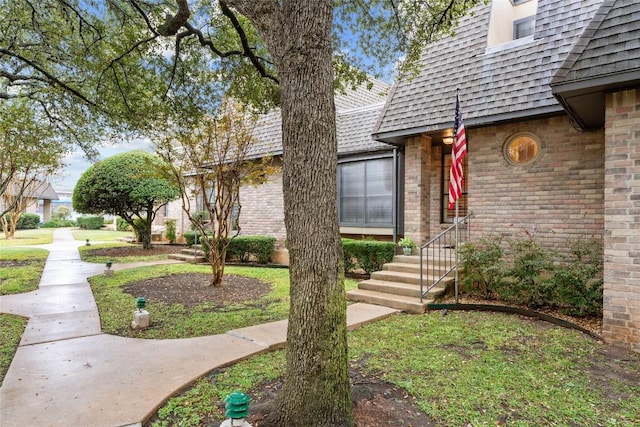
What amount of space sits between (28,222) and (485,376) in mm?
38499

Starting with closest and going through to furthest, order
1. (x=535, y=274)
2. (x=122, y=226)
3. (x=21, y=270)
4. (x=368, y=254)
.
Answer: (x=535, y=274) < (x=368, y=254) < (x=21, y=270) < (x=122, y=226)

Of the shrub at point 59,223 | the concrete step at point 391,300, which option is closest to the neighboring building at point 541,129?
the concrete step at point 391,300

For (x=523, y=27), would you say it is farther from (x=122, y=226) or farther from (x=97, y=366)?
(x=122, y=226)

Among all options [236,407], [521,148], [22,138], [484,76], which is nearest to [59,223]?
[22,138]

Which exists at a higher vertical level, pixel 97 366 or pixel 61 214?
pixel 61 214

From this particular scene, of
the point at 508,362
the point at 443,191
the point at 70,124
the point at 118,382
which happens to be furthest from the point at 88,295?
the point at 443,191

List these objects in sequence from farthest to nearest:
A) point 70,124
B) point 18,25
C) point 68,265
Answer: point 68,265 < point 70,124 < point 18,25

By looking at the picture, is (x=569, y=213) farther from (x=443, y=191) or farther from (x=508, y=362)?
(x=508, y=362)

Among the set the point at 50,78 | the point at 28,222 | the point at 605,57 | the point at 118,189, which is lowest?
the point at 28,222

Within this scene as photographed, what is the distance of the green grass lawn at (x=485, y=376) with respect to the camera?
2.96 metres

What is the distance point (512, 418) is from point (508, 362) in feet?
4.21

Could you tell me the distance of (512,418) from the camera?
292 centimetres

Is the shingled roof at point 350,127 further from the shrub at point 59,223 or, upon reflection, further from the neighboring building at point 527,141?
the shrub at point 59,223

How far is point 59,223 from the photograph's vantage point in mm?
36812
